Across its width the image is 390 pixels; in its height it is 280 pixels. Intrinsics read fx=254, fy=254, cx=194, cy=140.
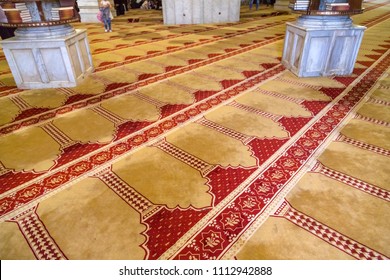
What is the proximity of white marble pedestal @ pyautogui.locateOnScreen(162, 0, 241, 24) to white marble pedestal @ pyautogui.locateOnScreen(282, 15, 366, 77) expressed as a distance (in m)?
4.95

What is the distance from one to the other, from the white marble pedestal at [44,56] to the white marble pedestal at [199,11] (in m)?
5.10

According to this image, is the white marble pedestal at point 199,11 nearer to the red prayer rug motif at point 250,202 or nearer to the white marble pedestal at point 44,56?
the white marble pedestal at point 44,56

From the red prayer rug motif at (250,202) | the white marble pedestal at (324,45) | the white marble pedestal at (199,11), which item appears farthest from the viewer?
the white marble pedestal at (199,11)

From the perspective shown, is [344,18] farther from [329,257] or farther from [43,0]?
[43,0]

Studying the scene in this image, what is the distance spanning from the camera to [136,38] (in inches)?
225

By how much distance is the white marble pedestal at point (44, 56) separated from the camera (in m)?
2.80

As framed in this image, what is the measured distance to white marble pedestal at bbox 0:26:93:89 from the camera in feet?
9.18

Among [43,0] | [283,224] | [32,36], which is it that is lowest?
[283,224]

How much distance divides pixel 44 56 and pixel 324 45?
3.28 meters

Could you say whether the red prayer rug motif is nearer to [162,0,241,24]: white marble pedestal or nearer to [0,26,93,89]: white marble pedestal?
[0,26,93,89]: white marble pedestal

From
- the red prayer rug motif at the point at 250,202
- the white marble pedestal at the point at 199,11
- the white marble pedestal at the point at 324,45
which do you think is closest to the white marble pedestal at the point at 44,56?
the red prayer rug motif at the point at 250,202

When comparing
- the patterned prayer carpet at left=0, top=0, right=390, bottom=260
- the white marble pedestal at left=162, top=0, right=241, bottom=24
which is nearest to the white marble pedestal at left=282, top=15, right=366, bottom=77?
the patterned prayer carpet at left=0, top=0, right=390, bottom=260

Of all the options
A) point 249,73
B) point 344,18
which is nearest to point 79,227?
point 249,73

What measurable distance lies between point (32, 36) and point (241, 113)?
2.44 m
